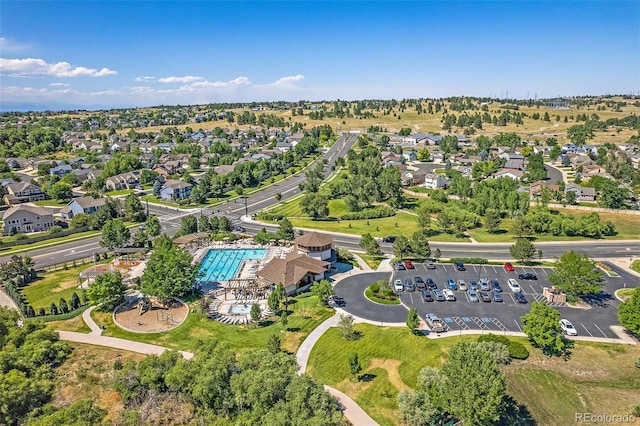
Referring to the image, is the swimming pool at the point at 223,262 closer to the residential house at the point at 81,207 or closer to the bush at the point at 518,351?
the bush at the point at 518,351

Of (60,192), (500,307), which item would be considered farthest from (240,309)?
(60,192)

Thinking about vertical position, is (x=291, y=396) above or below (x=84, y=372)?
above

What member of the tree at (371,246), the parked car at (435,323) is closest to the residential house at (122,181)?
the tree at (371,246)

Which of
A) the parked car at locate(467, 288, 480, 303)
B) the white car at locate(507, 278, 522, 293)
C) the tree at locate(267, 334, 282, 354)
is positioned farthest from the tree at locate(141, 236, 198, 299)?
the white car at locate(507, 278, 522, 293)

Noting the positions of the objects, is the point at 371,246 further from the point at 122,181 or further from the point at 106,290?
the point at 122,181

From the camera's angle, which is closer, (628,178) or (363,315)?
(363,315)

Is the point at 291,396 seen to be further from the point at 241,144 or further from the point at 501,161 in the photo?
the point at 241,144

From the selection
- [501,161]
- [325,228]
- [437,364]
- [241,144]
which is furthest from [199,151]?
[437,364]
